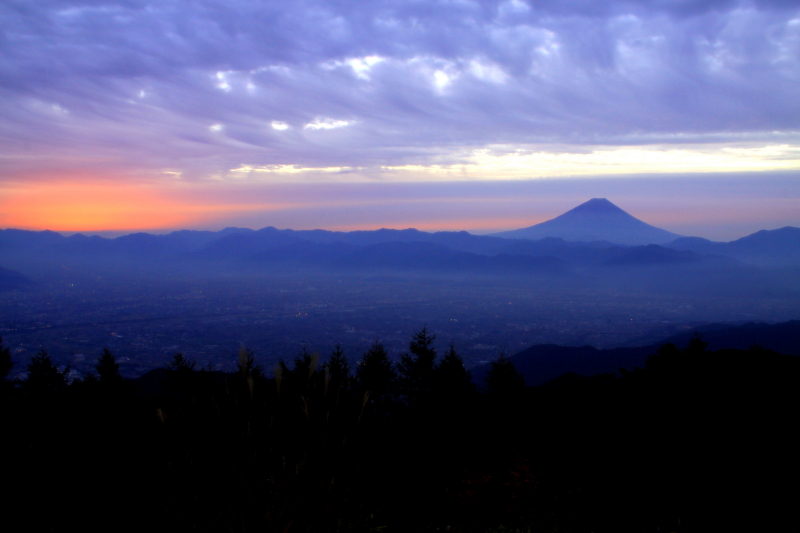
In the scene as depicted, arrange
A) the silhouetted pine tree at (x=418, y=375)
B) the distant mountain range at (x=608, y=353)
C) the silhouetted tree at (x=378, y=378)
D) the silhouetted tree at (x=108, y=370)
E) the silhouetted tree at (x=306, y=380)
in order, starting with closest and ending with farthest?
A: the silhouetted tree at (x=306, y=380) → the silhouetted pine tree at (x=418, y=375) → the silhouetted tree at (x=378, y=378) → the silhouetted tree at (x=108, y=370) → the distant mountain range at (x=608, y=353)

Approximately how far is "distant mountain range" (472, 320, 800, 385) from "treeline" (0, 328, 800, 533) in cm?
6217

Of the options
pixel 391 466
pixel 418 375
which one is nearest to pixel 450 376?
pixel 418 375

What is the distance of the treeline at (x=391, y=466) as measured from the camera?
14.1 ft

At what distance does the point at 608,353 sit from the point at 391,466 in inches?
3264

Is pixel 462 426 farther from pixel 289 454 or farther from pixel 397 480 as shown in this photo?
pixel 289 454

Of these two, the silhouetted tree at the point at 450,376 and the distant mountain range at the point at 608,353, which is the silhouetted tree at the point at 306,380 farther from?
the distant mountain range at the point at 608,353

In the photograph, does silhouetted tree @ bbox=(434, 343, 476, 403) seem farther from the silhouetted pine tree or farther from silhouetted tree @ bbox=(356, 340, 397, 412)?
silhouetted tree @ bbox=(356, 340, 397, 412)

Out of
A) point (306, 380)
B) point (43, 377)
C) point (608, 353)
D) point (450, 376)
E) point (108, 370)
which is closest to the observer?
point (306, 380)

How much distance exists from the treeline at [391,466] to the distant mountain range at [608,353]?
204 feet

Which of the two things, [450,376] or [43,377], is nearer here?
[450,376]

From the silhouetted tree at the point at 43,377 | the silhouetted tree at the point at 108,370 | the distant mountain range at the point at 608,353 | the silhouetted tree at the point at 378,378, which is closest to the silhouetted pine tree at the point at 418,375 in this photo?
the silhouetted tree at the point at 378,378

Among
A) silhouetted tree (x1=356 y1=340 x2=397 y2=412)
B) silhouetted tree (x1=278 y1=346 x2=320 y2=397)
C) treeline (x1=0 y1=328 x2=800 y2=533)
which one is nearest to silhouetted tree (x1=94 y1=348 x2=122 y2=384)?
silhouetted tree (x1=278 y1=346 x2=320 y2=397)

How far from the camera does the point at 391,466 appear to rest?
655 cm

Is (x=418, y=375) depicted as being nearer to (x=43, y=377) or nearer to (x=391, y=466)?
(x=391, y=466)
